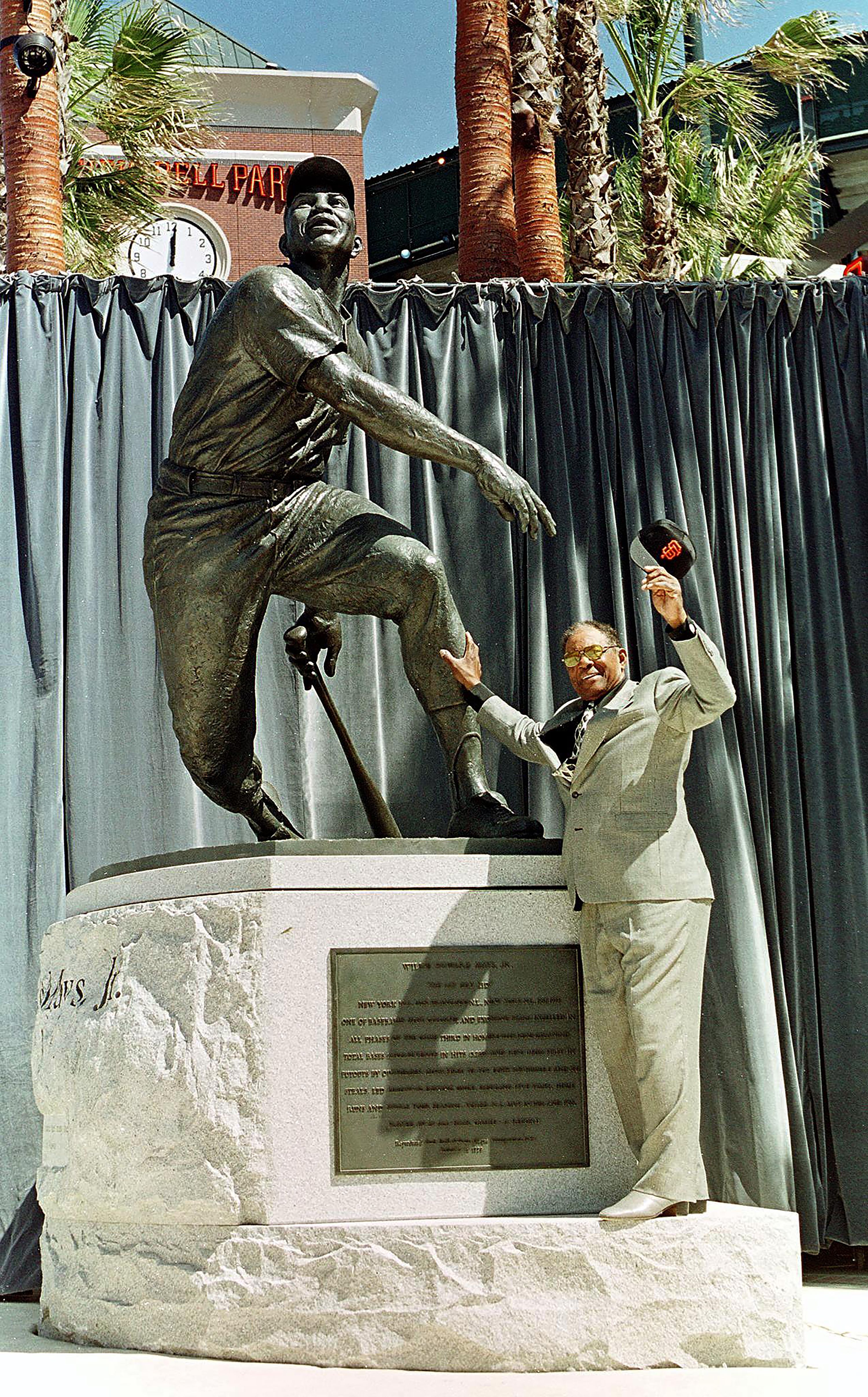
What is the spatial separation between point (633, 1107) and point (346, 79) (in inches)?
815

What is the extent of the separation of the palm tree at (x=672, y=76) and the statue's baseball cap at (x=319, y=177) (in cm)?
728

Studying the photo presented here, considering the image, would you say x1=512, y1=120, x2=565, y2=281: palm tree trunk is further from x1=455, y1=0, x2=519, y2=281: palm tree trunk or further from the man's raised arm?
the man's raised arm

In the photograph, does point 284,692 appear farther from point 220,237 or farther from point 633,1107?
point 220,237

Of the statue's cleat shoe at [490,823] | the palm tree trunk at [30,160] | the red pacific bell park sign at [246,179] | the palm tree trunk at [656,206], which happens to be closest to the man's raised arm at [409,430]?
the statue's cleat shoe at [490,823]

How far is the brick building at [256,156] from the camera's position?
2306 cm

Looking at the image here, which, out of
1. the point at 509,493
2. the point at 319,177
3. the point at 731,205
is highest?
the point at 731,205

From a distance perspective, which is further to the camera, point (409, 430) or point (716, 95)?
point (716, 95)

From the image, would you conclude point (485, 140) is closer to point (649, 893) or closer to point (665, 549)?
point (665, 549)

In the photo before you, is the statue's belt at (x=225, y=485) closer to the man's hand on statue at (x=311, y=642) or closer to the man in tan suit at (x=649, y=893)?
the man's hand on statue at (x=311, y=642)

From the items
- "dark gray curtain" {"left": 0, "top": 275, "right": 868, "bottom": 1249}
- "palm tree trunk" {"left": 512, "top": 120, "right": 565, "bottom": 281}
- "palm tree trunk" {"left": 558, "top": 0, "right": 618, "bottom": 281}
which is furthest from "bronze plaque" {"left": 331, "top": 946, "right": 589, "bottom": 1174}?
"palm tree trunk" {"left": 558, "top": 0, "right": 618, "bottom": 281}

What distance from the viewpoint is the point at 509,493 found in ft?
15.6

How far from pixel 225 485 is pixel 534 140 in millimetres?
5830

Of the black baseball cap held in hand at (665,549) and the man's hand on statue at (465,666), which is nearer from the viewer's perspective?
the black baseball cap held in hand at (665,549)

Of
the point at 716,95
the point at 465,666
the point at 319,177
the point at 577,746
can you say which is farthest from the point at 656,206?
the point at 577,746
